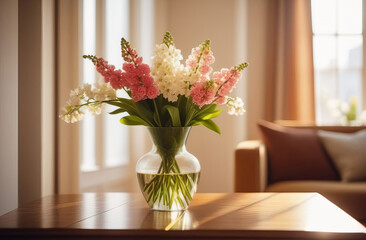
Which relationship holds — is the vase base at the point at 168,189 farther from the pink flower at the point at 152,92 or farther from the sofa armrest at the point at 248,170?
the sofa armrest at the point at 248,170

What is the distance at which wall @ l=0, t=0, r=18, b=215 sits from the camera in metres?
1.93

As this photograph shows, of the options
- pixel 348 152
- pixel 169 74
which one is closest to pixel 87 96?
pixel 169 74

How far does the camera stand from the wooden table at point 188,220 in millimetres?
1135

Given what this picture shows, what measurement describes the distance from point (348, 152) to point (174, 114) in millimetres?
1899

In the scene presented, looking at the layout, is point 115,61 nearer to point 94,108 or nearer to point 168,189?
point 94,108

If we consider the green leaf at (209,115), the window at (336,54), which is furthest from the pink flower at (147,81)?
the window at (336,54)

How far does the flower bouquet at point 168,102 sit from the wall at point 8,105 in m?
0.69

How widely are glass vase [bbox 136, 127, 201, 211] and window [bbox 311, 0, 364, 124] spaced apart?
11.5ft

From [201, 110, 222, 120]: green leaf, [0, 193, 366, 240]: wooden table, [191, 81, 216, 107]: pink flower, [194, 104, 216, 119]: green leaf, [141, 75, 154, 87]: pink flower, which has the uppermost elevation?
[141, 75, 154, 87]: pink flower

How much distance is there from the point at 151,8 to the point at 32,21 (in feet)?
6.08

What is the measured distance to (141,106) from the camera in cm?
139

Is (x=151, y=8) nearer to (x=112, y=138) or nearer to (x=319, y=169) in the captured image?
(x=112, y=138)

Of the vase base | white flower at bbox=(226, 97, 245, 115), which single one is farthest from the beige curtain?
the vase base

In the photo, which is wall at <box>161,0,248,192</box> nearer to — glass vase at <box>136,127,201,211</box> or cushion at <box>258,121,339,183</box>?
cushion at <box>258,121,339,183</box>
